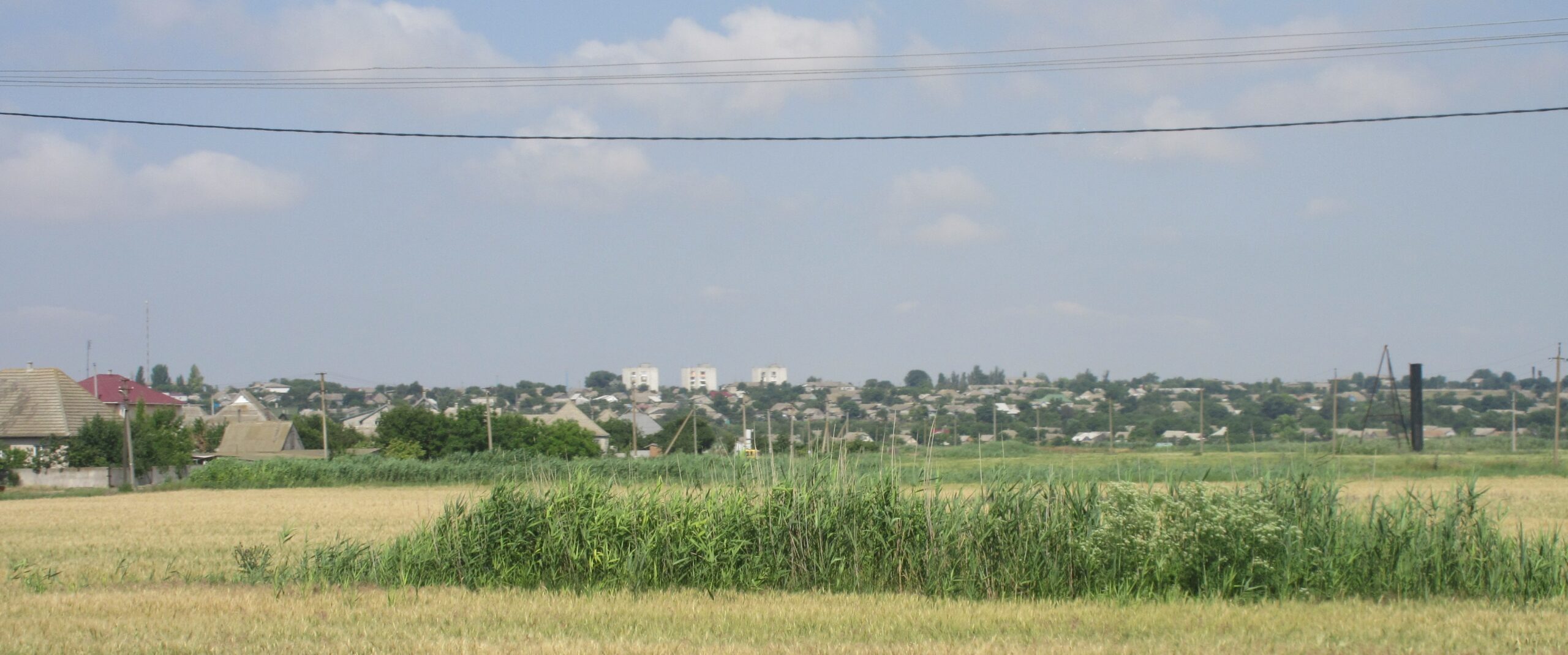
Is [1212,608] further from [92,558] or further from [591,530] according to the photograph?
[92,558]

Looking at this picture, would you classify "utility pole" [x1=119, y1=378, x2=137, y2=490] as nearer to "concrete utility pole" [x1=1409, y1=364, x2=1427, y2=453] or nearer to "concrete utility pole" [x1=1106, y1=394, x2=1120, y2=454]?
"concrete utility pole" [x1=1106, y1=394, x2=1120, y2=454]

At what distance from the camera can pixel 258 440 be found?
3755 inches

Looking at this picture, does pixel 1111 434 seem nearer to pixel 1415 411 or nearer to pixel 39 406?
pixel 1415 411

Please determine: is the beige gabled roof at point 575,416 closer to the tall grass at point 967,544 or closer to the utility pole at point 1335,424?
the utility pole at point 1335,424

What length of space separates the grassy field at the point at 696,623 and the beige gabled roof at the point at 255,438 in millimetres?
87302

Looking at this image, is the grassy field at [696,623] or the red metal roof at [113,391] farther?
the red metal roof at [113,391]

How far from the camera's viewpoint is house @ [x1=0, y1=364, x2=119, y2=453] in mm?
72062

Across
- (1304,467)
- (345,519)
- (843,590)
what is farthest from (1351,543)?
(345,519)

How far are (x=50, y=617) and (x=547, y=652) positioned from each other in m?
5.70

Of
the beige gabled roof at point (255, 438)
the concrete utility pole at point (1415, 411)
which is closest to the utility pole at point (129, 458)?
the beige gabled roof at point (255, 438)

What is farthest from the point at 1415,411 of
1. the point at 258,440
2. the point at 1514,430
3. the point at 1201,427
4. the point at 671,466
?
the point at 258,440

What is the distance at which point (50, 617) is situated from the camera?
10.9 m

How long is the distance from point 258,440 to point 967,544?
9601 centimetres

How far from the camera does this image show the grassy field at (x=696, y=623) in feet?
29.9
